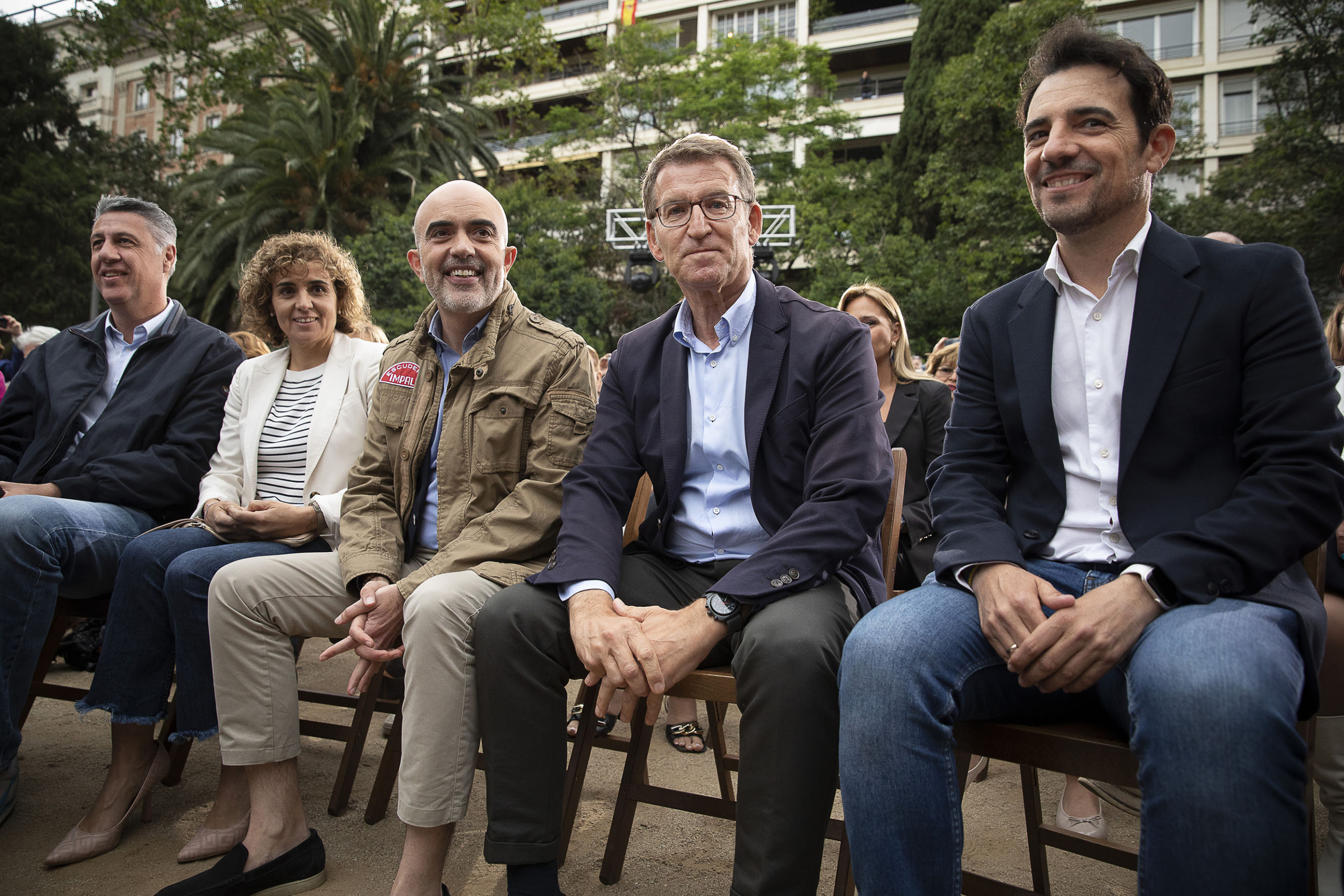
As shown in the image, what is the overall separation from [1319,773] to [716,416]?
173 cm

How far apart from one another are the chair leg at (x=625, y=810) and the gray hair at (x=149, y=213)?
8.85ft

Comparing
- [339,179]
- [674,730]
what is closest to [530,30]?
[339,179]

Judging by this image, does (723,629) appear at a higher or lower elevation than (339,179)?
lower

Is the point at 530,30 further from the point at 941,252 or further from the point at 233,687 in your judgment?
the point at 233,687

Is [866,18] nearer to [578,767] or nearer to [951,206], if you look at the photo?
[951,206]

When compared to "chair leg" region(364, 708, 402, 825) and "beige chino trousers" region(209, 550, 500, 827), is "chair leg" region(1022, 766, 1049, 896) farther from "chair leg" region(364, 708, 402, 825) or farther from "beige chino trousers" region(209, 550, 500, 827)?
"chair leg" region(364, 708, 402, 825)

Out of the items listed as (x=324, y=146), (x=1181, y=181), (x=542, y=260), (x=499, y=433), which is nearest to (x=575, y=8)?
(x=542, y=260)

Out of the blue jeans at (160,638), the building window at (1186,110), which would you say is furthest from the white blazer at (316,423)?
the building window at (1186,110)

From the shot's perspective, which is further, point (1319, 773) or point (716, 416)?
point (716, 416)

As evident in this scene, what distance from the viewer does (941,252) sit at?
2131cm

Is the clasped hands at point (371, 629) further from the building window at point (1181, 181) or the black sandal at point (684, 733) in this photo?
the building window at point (1181, 181)

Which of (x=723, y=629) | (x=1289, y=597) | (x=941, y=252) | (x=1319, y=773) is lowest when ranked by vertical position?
(x=1319, y=773)

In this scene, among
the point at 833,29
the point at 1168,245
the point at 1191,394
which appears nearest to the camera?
the point at 1191,394

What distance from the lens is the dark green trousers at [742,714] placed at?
1654mm
